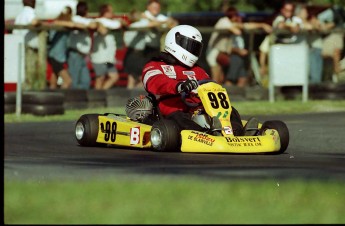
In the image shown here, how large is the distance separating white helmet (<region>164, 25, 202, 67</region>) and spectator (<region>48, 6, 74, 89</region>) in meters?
6.59

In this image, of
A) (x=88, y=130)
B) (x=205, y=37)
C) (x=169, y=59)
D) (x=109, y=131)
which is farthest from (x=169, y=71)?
(x=205, y=37)

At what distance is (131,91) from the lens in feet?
73.0

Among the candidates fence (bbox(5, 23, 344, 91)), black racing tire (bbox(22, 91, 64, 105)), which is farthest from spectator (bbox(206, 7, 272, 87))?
black racing tire (bbox(22, 91, 64, 105))

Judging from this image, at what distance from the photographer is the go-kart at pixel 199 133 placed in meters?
13.6

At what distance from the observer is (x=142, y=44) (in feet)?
74.4

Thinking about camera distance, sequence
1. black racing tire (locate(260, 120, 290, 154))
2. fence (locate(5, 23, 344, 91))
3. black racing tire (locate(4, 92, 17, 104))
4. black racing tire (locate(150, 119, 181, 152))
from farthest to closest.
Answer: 1. fence (locate(5, 23, 344, 91))
2. black racing tire (locate(4, 92, 17, 104))
3. black racing tire (locate(260, 120, 290, 154))
4. black racing tire (locate(150, 119, 181, 152))

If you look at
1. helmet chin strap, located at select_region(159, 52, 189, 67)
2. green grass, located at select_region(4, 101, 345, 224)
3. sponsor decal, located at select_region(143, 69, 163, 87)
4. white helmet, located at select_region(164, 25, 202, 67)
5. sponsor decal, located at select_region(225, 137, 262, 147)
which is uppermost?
white helmet, located at select_region(164, 25, 202, 67)

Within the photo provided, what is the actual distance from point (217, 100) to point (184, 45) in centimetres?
93

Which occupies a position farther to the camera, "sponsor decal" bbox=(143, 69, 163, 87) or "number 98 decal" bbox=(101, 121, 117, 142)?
"number 98 decal" bbox=(101, 121, 117, 142)

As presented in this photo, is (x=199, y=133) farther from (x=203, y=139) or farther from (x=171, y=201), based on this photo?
(x=171, y=201)

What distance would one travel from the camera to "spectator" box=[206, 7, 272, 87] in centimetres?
2331

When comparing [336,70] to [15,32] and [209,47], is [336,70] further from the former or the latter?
[15,32]

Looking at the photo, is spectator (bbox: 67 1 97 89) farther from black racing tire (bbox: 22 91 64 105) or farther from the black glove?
the black glove

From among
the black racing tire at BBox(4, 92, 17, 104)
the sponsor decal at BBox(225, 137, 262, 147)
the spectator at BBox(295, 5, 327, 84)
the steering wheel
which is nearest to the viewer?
the sponsor decal at BBox(225, 137, 262, 147)
